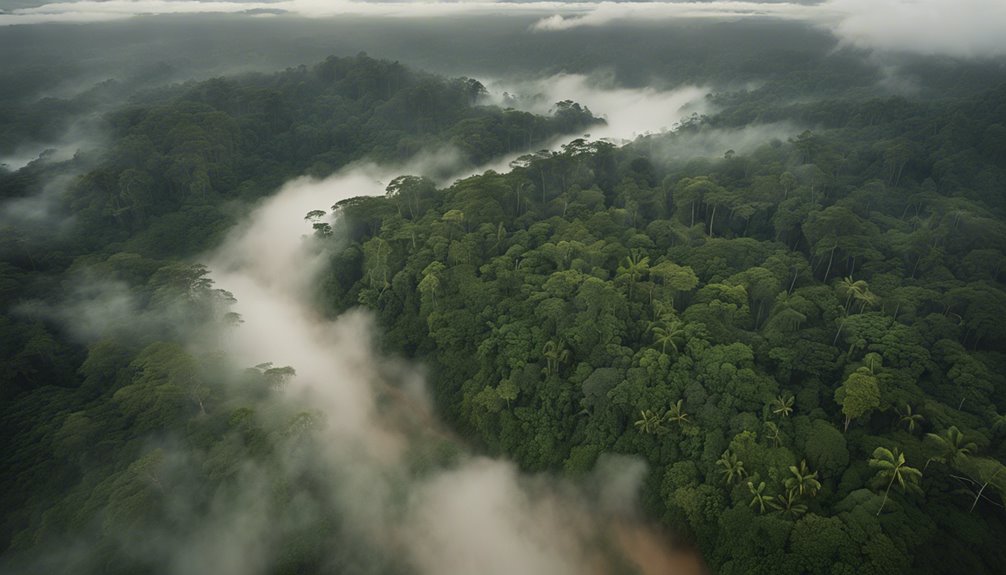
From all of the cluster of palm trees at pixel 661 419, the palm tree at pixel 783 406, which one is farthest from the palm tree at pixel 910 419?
the cluster of palm trees at pixel 661 419

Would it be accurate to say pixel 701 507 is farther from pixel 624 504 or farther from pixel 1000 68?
pixel 1000 68

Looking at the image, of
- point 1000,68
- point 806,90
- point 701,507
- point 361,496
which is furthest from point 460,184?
point 1000,68

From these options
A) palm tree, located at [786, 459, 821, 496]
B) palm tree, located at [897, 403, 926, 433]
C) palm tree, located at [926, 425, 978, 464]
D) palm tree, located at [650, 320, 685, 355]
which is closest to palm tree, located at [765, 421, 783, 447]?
palm tree, located at [786, 459, 821, 496]

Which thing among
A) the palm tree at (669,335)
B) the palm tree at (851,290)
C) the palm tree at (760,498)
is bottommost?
the palm tree at (760,498)

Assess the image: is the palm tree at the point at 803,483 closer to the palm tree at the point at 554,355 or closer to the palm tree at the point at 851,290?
the palm tree at the point at 554,355

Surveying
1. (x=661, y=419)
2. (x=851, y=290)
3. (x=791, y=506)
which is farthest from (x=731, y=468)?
(x=851, y=290)

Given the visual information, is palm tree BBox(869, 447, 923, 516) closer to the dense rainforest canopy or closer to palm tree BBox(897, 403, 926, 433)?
the dense rainforest canopy

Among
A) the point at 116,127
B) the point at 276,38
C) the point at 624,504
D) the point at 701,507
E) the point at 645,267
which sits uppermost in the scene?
the point at 276,38
